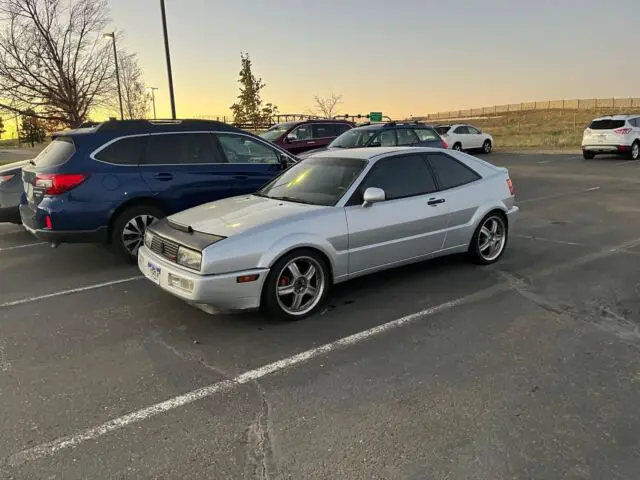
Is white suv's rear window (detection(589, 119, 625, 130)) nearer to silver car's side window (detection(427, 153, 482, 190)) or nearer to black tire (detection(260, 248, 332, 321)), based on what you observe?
silver car's side window (detection(427, 153, 482, 190))

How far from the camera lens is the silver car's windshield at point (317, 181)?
520cm

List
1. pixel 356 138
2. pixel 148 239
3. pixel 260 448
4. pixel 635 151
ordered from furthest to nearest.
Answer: pixel 635 151
pixel 356 138
pixel 148 239
pixel 260 448

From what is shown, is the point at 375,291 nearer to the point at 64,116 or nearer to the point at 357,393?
the point at 357,393

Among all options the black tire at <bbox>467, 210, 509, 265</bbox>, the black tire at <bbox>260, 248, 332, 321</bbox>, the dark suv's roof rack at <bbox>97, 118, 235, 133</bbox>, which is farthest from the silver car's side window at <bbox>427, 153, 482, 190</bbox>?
the dark suv's roof rack at <bbox>97, 118, 235, 133</bbox>

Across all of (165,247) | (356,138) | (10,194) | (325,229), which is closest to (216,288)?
(165,247)

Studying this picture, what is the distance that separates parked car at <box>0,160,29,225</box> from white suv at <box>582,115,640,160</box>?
790 inches

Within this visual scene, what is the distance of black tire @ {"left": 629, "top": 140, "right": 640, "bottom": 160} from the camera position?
20.5 m

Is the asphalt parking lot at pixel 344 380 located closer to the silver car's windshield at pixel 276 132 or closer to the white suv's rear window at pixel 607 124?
the silver car's windshield at pixel 276 132

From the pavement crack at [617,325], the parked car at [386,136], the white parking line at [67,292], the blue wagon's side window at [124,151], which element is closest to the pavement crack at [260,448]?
the pavement crack at [617,325]

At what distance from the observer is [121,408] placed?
329cm

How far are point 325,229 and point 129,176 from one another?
10.4 feet

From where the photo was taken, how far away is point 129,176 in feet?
21.8

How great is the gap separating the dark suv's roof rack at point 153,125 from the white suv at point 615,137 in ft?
59.0

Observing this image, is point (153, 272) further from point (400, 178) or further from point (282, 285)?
point (400, 178)
